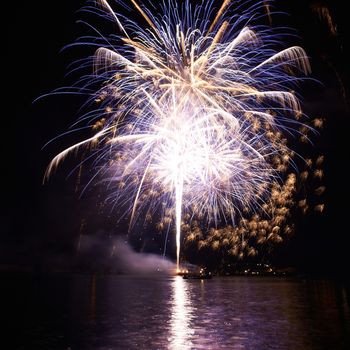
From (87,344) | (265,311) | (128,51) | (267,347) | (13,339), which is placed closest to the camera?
(267,347)

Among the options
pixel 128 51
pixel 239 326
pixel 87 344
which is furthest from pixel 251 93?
pixel 87 344

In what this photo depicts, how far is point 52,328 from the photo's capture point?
33.2 m

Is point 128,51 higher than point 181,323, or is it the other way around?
point 128,51

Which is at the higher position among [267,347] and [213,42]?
[213,42]

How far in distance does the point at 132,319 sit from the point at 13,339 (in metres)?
11.3

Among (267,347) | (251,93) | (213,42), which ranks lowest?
(267,347)

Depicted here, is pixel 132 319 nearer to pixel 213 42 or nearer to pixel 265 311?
pixel 265 311

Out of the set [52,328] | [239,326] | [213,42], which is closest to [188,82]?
[213,42]

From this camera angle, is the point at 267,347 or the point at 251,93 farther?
the point at 251,93

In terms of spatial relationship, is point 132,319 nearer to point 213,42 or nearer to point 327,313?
point 327,313

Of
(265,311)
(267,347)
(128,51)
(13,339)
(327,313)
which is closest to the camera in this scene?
(267,347)

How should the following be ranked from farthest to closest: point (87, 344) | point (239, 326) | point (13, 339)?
1. point (239, 326)
2. point (13, 339)
3. point (87, 344)

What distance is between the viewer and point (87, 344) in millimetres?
25297

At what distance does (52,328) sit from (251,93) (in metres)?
20.6
